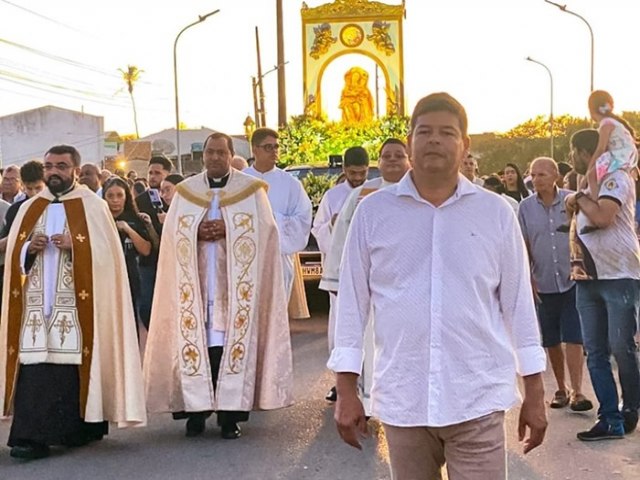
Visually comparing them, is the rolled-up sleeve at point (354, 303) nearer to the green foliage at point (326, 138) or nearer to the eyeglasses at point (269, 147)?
the eyeglasses at point (269, 147)

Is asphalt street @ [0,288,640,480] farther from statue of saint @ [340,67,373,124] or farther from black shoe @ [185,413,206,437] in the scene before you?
statue of saint @ [340,67,373,124]

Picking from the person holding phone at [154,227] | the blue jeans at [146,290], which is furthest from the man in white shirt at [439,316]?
the blue jeans at [146,290]

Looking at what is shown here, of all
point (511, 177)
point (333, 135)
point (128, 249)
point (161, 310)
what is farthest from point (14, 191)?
point (333, 135)

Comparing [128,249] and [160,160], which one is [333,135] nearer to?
[160,160]

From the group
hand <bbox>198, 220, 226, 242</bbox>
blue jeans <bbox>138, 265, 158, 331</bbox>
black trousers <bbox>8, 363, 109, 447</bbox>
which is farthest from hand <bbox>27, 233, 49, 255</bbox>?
blue jeans <bbox>138, 265, 158, 331</bbox>

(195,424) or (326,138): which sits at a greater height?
(326,138)

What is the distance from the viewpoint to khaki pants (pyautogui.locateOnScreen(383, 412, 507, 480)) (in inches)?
135

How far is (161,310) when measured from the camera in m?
7.36

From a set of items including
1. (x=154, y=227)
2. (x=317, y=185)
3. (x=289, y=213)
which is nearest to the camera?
(x=289, y=213)

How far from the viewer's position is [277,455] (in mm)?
6547

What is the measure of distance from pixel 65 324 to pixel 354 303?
A: 3.72m

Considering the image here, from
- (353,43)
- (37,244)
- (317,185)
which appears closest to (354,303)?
(37,244)

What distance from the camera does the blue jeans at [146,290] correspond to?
10.4m

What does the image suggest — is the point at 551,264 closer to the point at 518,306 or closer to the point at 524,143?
the point at 518,306
